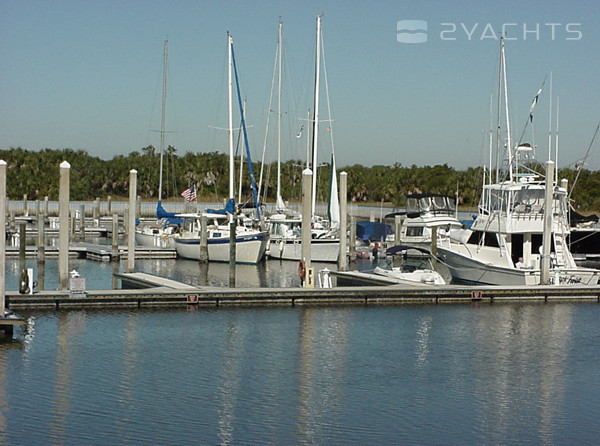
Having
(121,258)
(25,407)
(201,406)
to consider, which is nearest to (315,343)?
(201,406)

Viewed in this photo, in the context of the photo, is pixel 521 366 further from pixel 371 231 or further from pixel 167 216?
pixel 167 216

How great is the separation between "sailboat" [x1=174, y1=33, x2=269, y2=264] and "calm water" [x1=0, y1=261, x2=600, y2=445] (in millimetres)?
17666

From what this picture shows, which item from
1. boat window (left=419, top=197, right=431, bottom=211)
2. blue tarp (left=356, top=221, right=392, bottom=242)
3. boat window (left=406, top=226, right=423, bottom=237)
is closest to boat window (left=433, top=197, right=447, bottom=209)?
boat window (left=419, top=197, right=431, bottom=211)

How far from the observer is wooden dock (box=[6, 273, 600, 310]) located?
101ft

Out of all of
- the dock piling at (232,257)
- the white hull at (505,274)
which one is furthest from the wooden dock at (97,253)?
the white hull at (505,274)

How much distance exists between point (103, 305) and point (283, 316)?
6104 mm

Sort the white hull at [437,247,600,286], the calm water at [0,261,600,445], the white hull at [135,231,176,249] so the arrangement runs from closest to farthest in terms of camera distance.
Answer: the calm water at [0,261,600,445]
the white hull at [437,247,600,286]
the white hull at [135,231,176,249]

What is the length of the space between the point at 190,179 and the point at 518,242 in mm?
78651

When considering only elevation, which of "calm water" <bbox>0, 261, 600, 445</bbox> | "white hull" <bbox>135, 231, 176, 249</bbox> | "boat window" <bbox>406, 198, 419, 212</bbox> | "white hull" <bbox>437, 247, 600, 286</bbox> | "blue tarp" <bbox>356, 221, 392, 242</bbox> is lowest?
"calm water" <bbox>0, 261, 600, 445</bbox>

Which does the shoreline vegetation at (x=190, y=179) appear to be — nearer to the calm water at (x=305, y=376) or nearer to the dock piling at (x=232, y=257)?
the dock piling at (x=232, y=257)

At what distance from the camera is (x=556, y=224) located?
130ft

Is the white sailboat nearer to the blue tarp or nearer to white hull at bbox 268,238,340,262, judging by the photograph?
the blue tarp

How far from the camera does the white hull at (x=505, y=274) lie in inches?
1475

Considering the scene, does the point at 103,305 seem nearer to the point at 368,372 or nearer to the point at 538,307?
the point at 368,372
